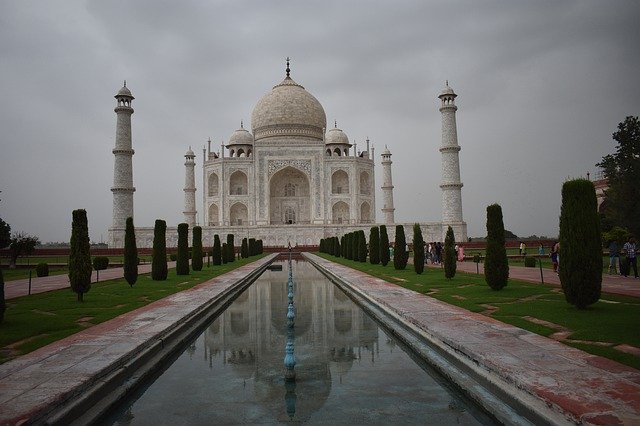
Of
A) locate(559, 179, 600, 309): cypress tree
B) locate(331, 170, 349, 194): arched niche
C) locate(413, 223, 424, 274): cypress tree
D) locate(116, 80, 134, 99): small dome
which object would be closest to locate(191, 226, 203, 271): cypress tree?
locate(413, 223, 424, 274): cypress tree

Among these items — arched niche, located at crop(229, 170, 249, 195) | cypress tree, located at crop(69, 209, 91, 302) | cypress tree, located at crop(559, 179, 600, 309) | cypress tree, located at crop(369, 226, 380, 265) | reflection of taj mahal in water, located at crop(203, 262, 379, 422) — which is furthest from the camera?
arched niche, located at crop(229, 170, 249, 195)

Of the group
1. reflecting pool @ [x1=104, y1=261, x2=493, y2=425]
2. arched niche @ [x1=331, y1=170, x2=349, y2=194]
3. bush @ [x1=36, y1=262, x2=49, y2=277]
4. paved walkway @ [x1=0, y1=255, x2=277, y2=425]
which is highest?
arched niche @ [x1=331, y1=170, x2=349, y2=194]

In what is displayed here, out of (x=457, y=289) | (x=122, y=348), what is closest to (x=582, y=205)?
(x=457, y=289)

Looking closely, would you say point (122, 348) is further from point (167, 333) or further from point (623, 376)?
point (623, 376)

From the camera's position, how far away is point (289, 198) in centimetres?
3706

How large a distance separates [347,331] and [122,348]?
2.26 meters

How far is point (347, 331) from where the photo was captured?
5211mm

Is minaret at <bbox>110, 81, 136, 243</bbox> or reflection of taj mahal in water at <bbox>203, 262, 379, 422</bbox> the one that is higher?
minaret at <bbox>110, 81, 136, 243</bbox>

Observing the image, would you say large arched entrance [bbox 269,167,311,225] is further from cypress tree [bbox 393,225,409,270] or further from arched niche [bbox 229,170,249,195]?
cypress tree [bbox 393,225,409,270]

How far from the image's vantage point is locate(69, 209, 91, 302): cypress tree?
295 inches

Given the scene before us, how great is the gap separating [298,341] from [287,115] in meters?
34.1

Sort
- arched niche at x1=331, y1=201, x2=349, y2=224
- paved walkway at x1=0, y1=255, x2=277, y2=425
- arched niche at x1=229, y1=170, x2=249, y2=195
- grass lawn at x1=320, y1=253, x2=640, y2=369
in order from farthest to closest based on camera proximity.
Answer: arched niche at x1=229, y1=170, x2=249, y2=195, arched niche at x1=331, y1=201, x2=349, y2=224, grass lawn at x1=320, y1=253, x2=640, y2=369, paved walkway at x1=0, y1=255, x2=277, y2=425

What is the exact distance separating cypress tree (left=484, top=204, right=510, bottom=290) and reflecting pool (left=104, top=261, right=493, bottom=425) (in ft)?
10.9

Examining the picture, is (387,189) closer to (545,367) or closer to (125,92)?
(125,92)
